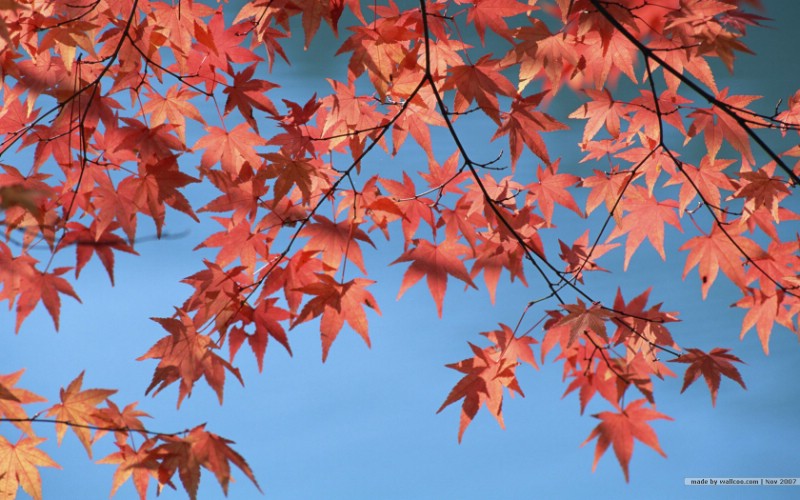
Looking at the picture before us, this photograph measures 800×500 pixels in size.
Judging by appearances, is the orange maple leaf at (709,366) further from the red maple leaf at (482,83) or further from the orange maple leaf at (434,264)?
the red maple leaf at (482,83)

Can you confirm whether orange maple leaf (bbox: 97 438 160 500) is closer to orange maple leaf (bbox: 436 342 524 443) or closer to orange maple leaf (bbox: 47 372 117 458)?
orange maple leaf (bbox: 47 372 117 458)

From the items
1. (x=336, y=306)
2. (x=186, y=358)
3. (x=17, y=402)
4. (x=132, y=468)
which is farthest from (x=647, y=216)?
(x=17, y=402)

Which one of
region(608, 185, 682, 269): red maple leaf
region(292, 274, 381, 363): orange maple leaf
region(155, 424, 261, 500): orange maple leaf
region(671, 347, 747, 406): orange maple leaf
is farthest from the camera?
region(608, 185, 682, 269): red maple leaf

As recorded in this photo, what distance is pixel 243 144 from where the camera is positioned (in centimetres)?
201

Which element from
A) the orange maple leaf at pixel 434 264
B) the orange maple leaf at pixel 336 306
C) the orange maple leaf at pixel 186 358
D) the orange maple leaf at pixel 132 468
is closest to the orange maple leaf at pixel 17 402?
the orange maple leaf at pixel 132 468

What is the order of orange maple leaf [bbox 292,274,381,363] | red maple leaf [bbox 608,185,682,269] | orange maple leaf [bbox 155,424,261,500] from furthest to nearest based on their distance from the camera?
red maple leaf [bbox 608,185,682,269] < orange maple leaf [bbox 292,274,381,363] < orange maple leaf [bbox 155,424,261,500]

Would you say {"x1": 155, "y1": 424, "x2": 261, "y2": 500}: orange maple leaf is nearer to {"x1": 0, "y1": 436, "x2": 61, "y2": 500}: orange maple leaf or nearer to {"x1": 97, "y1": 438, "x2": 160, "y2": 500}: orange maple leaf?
{"x1": 97, "y1": 438, "x2": 160, "y2": 500}: orange maple leaf

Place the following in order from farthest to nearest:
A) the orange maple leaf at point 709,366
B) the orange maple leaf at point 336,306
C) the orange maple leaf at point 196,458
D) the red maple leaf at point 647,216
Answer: the red maple leaf at point 647,216 → the orange maple leaf at point 709,366 → the orange maple leaf at point 336,306 → the orange maple leaf at point 196,458

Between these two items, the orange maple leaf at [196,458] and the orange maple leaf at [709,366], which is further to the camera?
the orange maple leaf at [709,366]

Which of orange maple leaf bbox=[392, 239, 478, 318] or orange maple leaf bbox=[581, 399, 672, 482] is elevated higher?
orange maple leaf bbox=[392, 239, 478, 318]

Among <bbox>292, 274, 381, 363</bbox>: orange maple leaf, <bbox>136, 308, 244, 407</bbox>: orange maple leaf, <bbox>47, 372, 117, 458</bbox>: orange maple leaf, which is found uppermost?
<bbox>292, 274, 381, 363</bbox>: orange maple leaf

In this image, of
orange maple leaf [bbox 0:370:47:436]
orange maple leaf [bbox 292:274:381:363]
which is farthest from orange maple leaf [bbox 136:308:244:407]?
orange maple leaf [bbox 0:370:47:436]

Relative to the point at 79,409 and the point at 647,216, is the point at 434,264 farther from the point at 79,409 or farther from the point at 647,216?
the point at 79,409

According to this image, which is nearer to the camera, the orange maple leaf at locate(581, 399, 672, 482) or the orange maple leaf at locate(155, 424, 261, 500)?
the orange maple leaf at locate(155, 424, 261, 500)
